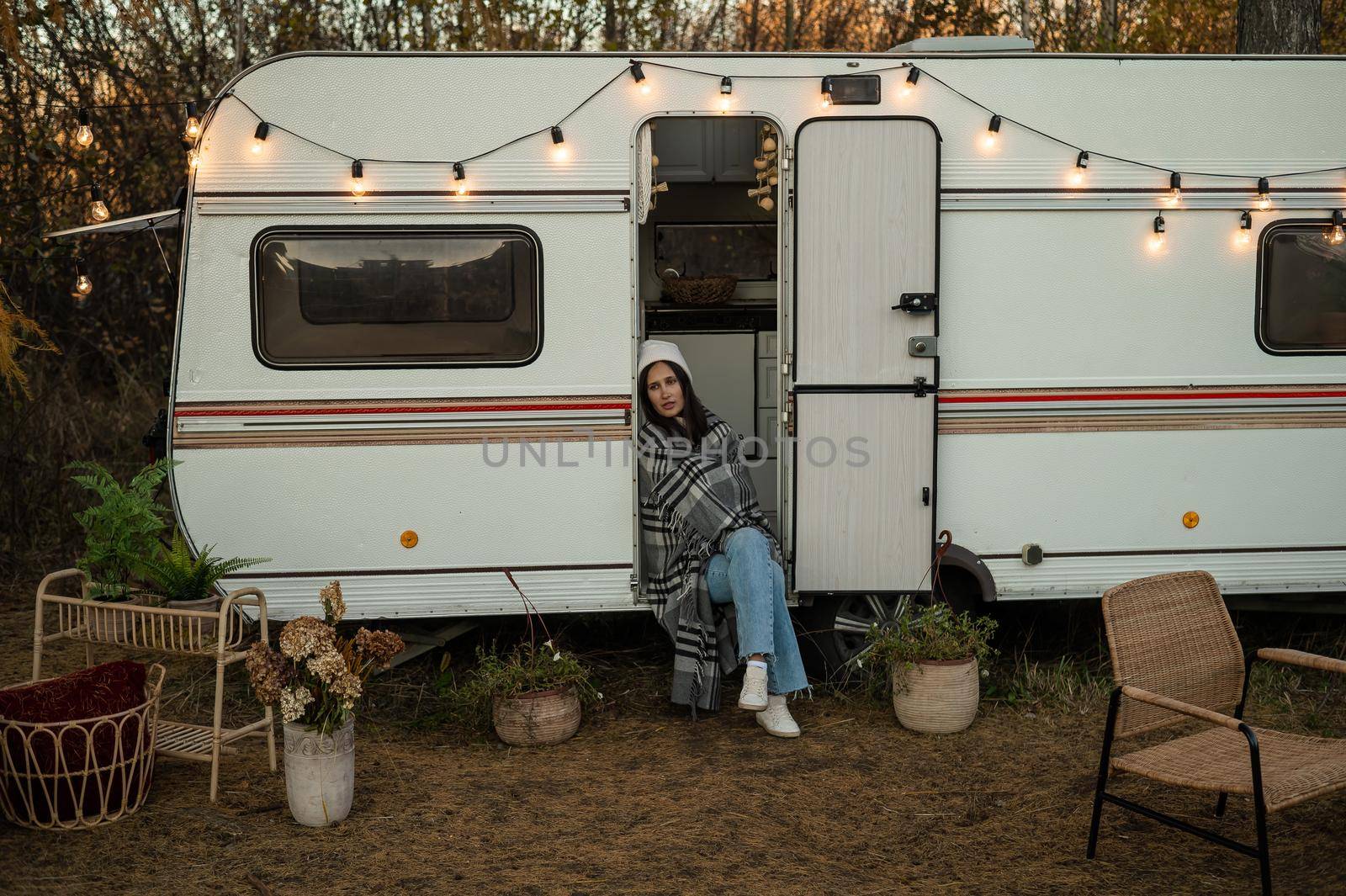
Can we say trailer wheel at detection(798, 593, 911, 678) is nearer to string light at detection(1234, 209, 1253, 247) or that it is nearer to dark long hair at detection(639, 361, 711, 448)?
dark long hair at detection(639, 361, 711, 448)

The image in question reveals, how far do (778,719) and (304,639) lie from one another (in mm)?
2037

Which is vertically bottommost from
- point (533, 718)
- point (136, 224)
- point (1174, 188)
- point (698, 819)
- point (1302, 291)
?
point (698, 819)

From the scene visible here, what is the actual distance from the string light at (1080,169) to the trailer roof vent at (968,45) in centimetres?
55

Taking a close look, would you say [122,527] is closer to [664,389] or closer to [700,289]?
[664,389]

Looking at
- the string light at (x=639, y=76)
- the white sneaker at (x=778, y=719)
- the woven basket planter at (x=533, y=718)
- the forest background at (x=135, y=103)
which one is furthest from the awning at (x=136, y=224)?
the white sneaker at (x=778, y=719)

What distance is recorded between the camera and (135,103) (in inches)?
356

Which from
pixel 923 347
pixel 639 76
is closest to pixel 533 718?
pixel 923 347

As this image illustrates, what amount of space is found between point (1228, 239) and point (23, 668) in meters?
6.23

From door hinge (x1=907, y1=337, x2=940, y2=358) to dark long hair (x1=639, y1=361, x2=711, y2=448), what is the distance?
0.95 m

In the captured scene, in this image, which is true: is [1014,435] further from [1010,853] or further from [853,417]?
[1010,853]

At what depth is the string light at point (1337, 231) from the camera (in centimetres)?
502

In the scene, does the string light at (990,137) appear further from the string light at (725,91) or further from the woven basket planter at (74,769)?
the woven basket planter at (74,769)

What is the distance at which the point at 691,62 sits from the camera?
4.82 meters

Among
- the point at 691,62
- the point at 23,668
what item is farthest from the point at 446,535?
the point at 23,668
